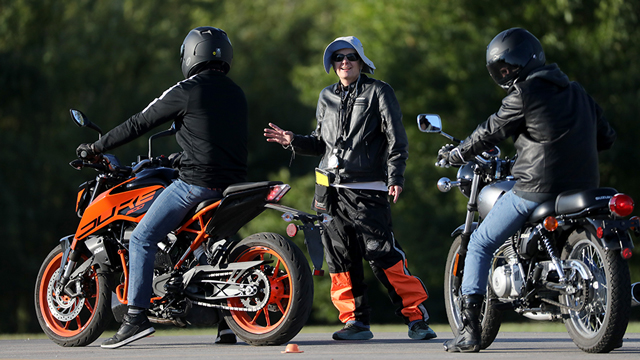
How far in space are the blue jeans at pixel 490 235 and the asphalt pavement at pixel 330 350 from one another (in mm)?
452

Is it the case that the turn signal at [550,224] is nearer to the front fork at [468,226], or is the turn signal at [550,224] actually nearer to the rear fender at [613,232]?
the rear fender at [613,232]

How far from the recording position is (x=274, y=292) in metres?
6.31

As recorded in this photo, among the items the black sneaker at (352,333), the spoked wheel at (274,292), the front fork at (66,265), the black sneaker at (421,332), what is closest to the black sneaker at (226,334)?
the spoked wheel at (274,292)

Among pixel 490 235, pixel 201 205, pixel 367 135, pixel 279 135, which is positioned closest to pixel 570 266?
pixel 490 235

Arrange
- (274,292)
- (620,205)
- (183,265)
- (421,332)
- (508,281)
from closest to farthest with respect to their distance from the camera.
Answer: (620,205) < (508,281) < (274,292) < (183,265) < (421,332)

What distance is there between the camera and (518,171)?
5859 millimetres

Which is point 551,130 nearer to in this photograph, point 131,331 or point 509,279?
point 509,279

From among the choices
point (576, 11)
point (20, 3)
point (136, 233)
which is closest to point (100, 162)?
point (136, 233)

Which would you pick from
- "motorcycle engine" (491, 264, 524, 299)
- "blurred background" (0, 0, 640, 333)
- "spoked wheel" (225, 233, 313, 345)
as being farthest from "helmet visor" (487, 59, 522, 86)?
"blurred background" (0, 0, 640, 333)

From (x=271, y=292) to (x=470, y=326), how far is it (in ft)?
4.35

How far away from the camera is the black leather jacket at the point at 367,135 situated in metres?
7.09

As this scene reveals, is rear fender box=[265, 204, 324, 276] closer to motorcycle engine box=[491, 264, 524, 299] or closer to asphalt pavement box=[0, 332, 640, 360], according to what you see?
asphalt pavement box=[0, 332, 640, 360]

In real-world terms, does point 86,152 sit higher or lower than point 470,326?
higher

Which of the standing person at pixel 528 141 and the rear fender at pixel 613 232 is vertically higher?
the standing person at pixel 528 141
